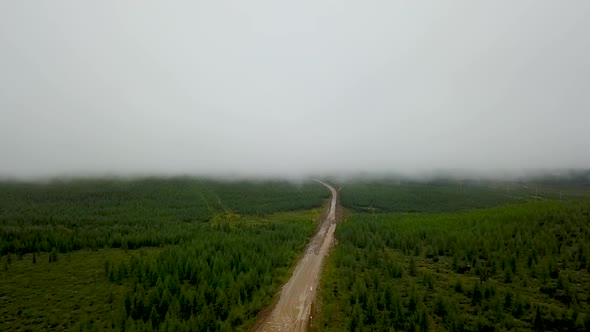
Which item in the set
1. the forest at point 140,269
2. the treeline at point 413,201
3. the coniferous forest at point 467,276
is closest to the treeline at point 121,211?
the forest at point 140,269

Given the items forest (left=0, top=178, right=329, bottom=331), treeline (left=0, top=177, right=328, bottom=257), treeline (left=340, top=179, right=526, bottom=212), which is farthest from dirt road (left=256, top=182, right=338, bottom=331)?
treeline (left=340, top=179, right=526, bottom=212)

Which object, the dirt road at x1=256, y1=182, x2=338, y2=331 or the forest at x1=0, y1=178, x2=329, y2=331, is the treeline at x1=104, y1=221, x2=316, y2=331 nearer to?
the forest at x1=0, y1=178, x2=329, y2=331

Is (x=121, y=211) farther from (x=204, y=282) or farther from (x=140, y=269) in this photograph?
(x=204, y=282)

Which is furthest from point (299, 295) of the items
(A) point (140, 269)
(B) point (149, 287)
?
(A) point (140, 269)

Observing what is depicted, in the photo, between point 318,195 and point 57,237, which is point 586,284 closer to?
point 57,237

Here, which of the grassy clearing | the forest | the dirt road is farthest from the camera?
the forest

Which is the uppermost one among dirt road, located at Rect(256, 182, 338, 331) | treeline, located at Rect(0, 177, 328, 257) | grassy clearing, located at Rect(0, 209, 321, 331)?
treeline, located at Rect(0, 177, 328, 257)

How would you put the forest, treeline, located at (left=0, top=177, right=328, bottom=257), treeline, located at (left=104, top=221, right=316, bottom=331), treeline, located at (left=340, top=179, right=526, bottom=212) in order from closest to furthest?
treeline, located at (left=104, top=221, right=316, bottom=331) → the forest → treeline, located at (left=0, top=177, right=328, bottom=257) → treeline, located at (left=340, top=179, right=526, bottom=212)

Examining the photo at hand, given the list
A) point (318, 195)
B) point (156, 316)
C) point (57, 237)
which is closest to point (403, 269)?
point (156, 316)
